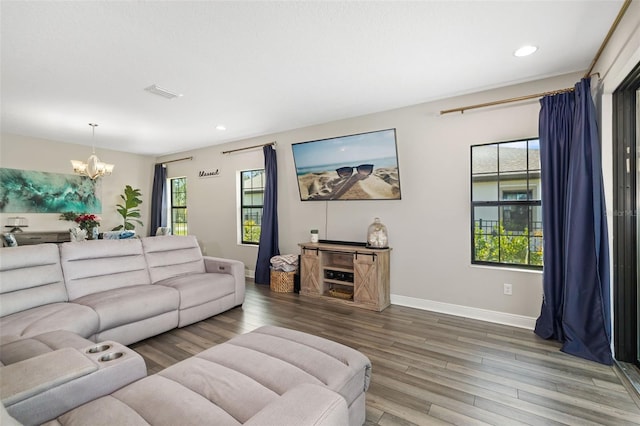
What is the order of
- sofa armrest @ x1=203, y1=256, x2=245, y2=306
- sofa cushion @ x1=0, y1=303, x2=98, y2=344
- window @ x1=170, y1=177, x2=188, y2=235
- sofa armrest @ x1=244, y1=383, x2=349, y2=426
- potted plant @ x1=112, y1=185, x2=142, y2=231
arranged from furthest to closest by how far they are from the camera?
window @ x1=170, y1=177, x2=188, y2=235
potted plant @ x1=112, y1=185, x2=142, y2=231
sofa armrest @ x1=203, y1=256, x2=245, y2=306
sofa cushion @ x1=0, y1=303, x2=98, y2=344
sofa armrest @ x1=244, y1=383, x2=349, y2=426

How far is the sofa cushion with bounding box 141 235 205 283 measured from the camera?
3.61 m

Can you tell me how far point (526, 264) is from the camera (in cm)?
328

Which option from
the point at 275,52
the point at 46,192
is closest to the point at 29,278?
the point at 275,52

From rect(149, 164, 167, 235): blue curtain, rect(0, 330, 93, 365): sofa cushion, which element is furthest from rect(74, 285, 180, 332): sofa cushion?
rect(149, 164, 167, 235): blue curtain

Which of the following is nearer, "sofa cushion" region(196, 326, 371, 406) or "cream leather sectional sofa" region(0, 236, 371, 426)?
"cream leather sectional sofa" region(0, 236, 371, 426)

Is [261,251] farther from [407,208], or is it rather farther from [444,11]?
[444,11]

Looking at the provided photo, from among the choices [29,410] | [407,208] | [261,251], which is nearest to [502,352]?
[407,208]

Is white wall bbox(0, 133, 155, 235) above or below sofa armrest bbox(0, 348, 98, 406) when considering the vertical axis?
above

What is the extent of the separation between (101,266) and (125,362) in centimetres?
212

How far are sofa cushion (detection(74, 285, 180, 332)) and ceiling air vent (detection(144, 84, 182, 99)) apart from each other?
219cm

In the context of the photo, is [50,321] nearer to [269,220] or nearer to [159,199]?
[269,220]

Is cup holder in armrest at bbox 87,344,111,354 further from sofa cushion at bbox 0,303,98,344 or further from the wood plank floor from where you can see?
the wood plank floor

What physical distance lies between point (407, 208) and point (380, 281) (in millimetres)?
1028

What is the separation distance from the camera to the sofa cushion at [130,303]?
2596mm
